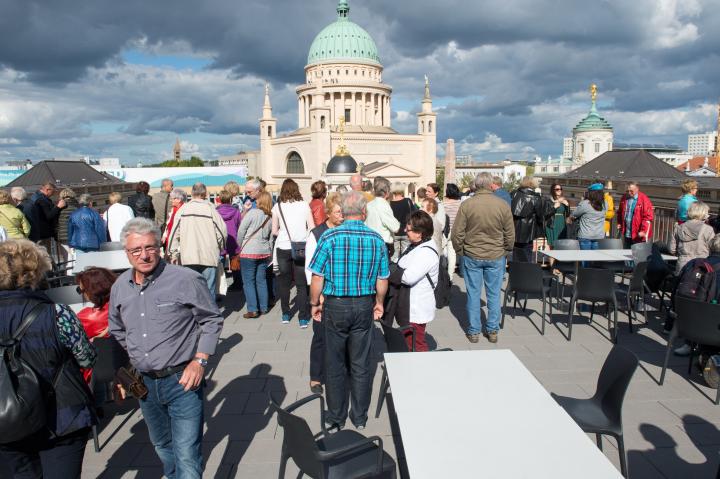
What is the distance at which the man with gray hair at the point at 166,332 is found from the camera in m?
3.05

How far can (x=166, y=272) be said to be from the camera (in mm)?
3109

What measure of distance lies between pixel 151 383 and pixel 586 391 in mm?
4072

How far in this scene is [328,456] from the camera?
2.82m

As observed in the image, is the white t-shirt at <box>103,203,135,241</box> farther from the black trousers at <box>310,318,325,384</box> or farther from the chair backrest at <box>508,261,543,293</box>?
the chair backrest at <box>508,261,543,293</box>

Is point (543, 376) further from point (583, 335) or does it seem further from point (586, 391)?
point (583, 335)

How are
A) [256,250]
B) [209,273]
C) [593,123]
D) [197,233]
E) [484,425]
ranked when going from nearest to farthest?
1. [484,425]
2. [197,233]
3. [209,273]
4. [256,250]
5. [593,123]

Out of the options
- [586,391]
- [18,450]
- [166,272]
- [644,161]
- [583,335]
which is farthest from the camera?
[644,161]

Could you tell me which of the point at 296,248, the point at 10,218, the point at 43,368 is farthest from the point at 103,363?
the point at 10,218

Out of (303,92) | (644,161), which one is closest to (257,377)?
(644,161)

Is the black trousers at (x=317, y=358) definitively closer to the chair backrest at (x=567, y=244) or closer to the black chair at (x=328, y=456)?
the black chair at (x=328, y=456)

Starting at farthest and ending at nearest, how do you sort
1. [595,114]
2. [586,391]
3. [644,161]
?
[595,114], [644,161], [586,391]

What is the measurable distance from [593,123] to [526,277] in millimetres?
88532

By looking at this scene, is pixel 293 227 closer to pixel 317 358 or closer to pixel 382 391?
pixel 317 358

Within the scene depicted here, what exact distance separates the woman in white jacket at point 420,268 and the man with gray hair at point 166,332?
2157 mm
